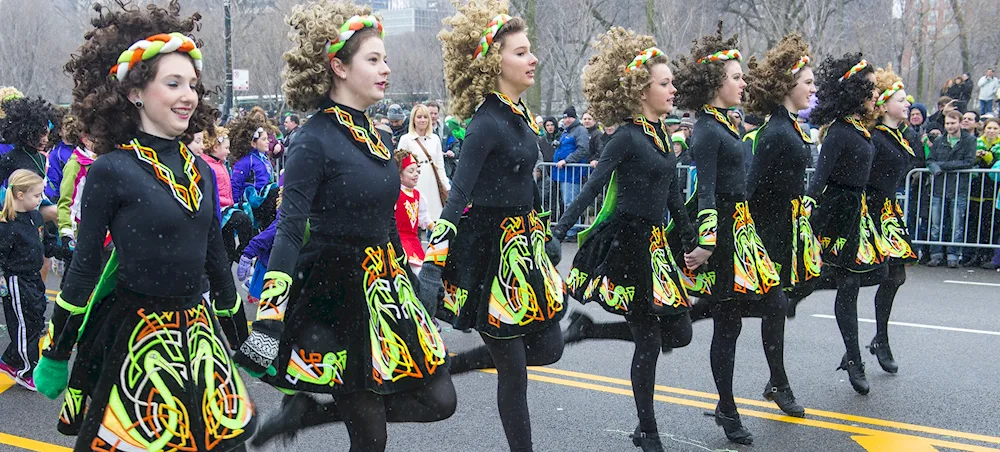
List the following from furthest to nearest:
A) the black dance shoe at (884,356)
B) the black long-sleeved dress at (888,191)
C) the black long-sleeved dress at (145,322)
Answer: the black dance shoe at (884,356) < the black long-sleeved dress at (888,191) < the black long-sleeved dress at (145,322)

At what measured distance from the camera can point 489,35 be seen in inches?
172

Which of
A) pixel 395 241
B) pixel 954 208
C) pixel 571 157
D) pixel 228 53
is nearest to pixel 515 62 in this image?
pixel 395 241

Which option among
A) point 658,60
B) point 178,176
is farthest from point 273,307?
point 658,60

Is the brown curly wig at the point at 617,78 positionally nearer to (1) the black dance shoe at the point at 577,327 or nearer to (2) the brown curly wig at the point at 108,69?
(1) the black dance shoe at the point at 577,327

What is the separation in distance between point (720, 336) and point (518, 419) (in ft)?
5.23

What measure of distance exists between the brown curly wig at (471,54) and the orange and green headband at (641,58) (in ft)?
2.40

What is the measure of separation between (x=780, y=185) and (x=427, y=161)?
473 centimetres

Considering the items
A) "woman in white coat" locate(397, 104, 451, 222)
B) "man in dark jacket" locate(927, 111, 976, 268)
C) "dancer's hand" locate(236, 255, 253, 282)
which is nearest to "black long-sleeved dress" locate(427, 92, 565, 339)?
"dancer's hand" locate(236, 255, 253, 282)

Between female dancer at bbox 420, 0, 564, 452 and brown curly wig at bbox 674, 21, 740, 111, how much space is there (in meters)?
1.28

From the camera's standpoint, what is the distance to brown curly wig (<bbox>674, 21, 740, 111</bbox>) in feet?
17.4

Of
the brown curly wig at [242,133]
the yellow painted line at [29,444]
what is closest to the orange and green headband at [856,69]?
the yellow painted line at [29,444]

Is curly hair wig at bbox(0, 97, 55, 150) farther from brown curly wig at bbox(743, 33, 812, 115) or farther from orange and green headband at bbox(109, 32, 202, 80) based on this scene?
brown curly wig at bbox(743, 33, 812, 115)

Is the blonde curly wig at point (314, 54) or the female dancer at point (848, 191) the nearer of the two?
the blonde curly wig at point (314, 54)

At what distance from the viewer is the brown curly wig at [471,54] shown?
14.4 feet
